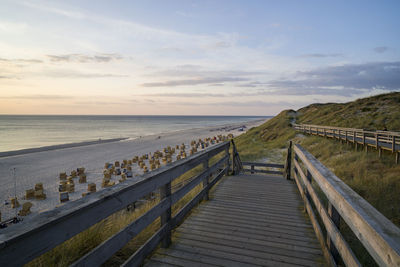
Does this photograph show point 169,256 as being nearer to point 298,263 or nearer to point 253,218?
point 298,263

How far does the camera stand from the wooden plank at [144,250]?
104 inches

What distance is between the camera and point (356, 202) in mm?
2078

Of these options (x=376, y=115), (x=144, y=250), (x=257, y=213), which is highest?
(x=376, y=115)

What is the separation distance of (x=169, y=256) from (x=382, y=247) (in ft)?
8.23

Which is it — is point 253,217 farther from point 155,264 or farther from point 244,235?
point 155,264

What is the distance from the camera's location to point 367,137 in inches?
525

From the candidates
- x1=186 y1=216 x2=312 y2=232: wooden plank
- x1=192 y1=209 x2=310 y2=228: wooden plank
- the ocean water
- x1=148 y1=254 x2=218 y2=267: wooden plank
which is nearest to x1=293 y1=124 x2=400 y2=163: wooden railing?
x1=192 y1=209 x2=310 y2=228: wooden plank

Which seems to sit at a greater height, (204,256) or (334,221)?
(334,221)

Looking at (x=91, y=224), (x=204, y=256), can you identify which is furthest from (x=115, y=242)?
(x=204, y=256)

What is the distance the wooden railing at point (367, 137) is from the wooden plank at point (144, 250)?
11546mm

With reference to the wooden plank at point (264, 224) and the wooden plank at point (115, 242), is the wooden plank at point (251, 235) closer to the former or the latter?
the wooden plank at point (264, 224)

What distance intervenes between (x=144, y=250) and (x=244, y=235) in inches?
66.9

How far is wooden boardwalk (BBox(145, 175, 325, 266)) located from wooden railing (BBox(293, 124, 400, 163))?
330 inches

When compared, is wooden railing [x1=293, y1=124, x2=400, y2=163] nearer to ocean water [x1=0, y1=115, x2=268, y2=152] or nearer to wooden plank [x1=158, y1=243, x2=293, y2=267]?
wooden plank [x1=158, y1=243, x2=293, y2=267]
